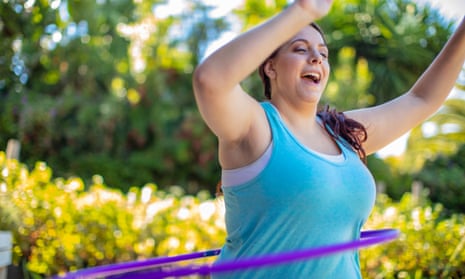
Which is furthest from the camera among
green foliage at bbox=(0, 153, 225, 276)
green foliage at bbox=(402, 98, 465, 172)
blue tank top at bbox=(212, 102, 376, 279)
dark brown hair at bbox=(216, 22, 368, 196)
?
green foliage at bbox=(402, 98, 465, 172)

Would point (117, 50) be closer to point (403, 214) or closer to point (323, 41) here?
point (403, 214)

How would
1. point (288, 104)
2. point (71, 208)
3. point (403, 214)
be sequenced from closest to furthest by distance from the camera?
point (288, 104) < point (71, 208) < point (403, 214)

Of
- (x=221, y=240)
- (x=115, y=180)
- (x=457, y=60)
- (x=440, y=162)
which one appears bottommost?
(x=440, y=162)

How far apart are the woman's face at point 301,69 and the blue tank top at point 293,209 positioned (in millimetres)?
127

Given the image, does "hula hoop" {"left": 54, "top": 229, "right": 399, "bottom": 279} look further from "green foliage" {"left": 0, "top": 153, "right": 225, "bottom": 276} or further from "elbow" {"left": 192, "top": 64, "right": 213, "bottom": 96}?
"green foliage" {"left": 0, "top": 153, "right": 225, "bottom": 276}

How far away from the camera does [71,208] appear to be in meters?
5.07

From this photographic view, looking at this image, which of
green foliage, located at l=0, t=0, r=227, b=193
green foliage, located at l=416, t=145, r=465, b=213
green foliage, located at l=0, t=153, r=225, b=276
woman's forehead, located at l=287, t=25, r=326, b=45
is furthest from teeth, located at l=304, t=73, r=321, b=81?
green foliage, located at l=0, t=0, r=227, b=193

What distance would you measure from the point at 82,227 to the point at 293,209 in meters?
3.81

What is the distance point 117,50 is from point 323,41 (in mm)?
14095

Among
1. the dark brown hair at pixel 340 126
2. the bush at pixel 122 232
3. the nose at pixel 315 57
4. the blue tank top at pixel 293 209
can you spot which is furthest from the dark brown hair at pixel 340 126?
the bush at pixel 122 232

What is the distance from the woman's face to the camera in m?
1.77

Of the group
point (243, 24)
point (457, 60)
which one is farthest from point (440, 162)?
point (457, 60)

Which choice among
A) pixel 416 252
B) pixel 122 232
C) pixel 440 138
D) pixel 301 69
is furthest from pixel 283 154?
pixel 440 138

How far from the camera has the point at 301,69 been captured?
5.79 feet
